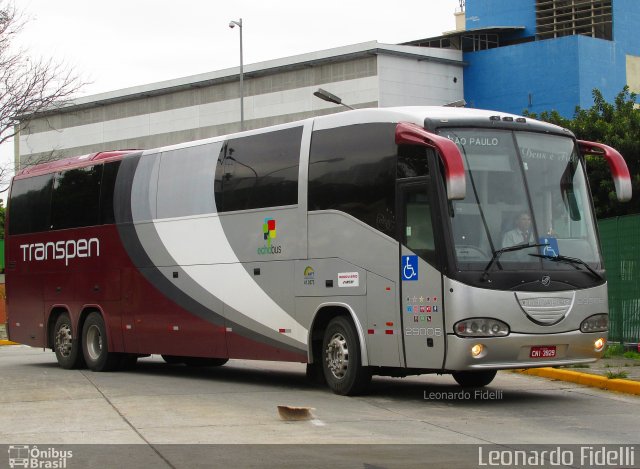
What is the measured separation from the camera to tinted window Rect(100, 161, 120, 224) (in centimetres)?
1867

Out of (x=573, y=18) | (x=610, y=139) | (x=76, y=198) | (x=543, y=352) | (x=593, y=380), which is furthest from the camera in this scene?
(x=573, y=18)

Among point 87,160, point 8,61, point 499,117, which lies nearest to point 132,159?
point 87,160

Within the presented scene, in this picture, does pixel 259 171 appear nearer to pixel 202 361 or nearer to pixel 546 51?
pixel 202 361

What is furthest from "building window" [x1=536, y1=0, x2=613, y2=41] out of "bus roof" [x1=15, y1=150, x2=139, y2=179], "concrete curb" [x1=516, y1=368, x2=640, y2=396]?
"concrete curb" [x1=516, y1=368, x2=640, y2=396]

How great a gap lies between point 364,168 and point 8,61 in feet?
66.9

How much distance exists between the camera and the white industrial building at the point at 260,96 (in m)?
64.9

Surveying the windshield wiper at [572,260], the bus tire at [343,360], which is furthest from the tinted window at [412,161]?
the bus tire at [343,360]

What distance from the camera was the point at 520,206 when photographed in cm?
1280

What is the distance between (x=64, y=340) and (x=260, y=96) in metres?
50.7

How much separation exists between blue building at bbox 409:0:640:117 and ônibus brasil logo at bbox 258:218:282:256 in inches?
2008

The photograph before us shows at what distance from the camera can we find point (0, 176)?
32.3m

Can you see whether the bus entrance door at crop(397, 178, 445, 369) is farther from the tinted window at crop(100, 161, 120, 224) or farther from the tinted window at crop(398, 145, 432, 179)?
the tinted window at crop(100, 161, 120, 224)

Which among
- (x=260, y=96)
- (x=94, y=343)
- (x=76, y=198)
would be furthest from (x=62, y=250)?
(x=260, y=96)

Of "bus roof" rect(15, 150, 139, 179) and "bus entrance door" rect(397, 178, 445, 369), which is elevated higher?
"bus roof" rect(15, 150, 139, 179)
